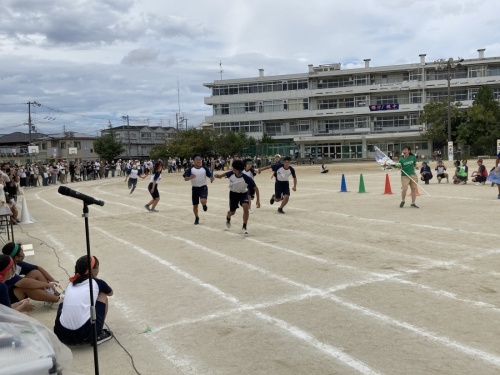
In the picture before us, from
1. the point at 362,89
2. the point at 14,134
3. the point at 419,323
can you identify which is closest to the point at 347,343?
the point at 419,323

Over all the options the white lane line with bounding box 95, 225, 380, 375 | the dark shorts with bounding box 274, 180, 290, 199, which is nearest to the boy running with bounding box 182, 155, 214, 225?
the dark shorts with bounding box 274, 180, 290, 199

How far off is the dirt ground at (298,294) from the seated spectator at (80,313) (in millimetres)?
163

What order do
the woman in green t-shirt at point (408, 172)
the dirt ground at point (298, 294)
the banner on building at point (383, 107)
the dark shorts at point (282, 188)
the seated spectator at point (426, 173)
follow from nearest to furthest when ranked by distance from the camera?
the dirt ground at point (298, 294)
the dark shorts at point (282, 188)
the woman in green t-shirt at point (408, 172)
the seated spectator at point (426, 173)
the banner on building at point (383, 107)

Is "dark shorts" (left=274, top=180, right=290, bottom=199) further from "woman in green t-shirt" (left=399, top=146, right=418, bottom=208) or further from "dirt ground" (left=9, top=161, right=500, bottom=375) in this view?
"woman in green t-shirt" (left=399, top=146, right=418, bottom=208)

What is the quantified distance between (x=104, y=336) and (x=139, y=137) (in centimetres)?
9885

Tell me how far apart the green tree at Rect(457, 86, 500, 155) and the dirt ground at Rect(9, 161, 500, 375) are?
166ft

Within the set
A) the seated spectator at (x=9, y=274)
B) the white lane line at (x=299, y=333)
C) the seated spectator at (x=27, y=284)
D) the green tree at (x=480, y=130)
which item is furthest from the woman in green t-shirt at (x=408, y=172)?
the green tree at (x=480, y=130)

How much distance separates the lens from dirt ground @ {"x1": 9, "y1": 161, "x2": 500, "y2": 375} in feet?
14.8

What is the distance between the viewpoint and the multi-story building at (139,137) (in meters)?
96.1

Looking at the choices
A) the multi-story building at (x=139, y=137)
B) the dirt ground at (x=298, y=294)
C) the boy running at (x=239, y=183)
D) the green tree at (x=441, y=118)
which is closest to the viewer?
the dirt ground at (x=298, y=294)

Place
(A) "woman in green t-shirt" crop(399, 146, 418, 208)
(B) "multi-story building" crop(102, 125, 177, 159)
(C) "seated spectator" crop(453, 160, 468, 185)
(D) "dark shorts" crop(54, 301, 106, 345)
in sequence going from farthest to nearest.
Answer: (B) "multi-story building" crop(102, 125, 177, 159), (C) "seated spectator" crop(453, 160, 468, 185), (A) "woman in green t-shirt" crop(399, 146, 418, 208), (D) "dark shorts" crop(54, 301, 106, 345)

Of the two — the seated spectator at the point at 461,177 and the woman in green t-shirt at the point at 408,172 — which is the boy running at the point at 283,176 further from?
the seated spectator at the point at 461,177

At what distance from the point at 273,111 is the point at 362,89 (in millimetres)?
14243

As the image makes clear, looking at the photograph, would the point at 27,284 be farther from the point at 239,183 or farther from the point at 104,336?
the point at 239,183
